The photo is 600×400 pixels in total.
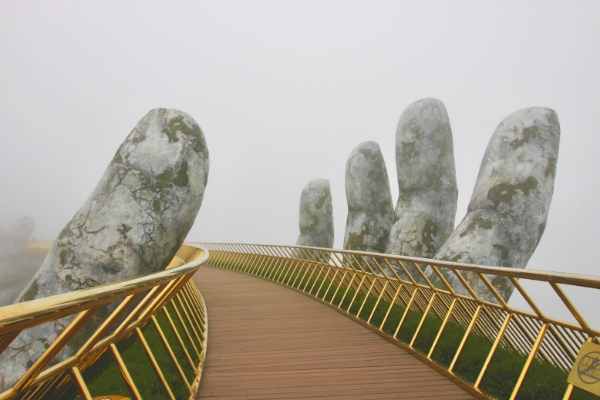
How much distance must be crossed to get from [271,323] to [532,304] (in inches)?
219

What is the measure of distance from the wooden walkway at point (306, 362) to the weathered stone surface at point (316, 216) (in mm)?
16852

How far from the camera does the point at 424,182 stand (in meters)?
21.7

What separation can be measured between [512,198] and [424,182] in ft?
18.2

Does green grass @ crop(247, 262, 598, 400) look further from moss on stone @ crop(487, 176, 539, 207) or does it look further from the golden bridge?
moss on stone @ crop(487, 176, 539, 207)

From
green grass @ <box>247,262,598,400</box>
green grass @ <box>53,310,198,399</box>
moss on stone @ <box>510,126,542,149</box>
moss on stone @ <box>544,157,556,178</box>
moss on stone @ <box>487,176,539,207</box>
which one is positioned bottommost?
green grass @ <box>53,310,198,399</box>

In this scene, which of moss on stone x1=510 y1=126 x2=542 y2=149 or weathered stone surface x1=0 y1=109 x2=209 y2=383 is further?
moss on stone x1=510 y1=126 x2=542 y2=149

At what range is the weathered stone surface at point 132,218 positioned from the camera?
37.5 feet

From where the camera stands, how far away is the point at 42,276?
38.3 feet

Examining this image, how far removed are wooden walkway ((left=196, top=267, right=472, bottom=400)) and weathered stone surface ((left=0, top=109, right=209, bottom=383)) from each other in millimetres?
2122

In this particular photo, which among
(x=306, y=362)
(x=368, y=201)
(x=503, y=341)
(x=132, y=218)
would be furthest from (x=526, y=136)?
(x=306, y=362)

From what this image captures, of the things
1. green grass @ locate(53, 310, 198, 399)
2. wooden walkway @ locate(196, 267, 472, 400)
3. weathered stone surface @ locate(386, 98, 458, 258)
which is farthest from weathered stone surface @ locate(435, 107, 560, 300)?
green grass @ locate(53, 310, 198, 399)

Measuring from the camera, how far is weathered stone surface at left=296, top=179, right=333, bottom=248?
1110 inches

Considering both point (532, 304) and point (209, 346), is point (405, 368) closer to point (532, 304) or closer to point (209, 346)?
point (532, 304)

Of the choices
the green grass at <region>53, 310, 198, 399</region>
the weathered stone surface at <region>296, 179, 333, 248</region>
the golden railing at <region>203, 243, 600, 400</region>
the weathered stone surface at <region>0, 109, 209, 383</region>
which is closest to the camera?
the golden railing at <region>203, 243, 600, 400</region>
